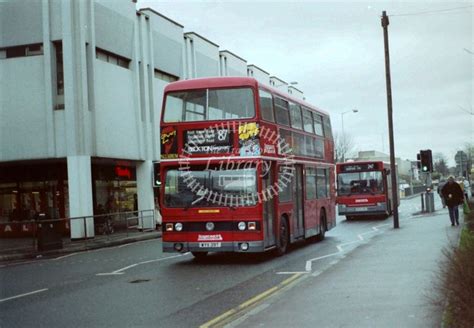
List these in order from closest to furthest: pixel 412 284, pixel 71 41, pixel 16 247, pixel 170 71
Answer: pixel 412 284 → pixel 16 247 → pixel 71 41 → pixel 170 71

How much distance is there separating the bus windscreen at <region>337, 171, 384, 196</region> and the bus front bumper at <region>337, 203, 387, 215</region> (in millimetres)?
716

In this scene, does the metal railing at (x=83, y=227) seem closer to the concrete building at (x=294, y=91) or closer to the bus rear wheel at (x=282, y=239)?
the bus rear wheel at (x=282, y=239)

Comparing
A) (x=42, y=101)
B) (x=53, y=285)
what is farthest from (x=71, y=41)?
(x=53, y=285)

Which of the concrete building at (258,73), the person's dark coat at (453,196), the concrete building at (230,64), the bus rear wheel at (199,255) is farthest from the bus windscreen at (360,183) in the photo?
the concrete building at (258,73)

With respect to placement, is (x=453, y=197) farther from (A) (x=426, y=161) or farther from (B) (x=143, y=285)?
(B) (x=143, y=285)

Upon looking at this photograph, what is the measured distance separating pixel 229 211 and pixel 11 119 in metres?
16.8

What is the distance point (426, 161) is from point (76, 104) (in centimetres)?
1630

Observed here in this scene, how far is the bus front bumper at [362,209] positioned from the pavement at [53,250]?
33.1ft

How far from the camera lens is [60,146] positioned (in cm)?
2634

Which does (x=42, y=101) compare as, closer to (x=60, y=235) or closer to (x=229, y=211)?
(x=60, y=235)

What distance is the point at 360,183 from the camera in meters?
30.0

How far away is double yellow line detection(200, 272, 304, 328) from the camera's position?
7.62 m

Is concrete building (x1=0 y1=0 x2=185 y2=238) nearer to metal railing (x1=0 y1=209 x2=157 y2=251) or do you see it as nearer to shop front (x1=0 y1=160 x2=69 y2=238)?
shop front (x1=0 y1=160 x2=69 y2=238)

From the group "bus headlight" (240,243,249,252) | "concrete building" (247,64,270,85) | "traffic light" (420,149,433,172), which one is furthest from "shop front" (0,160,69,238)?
"concrete building" (247,64,270,85)
